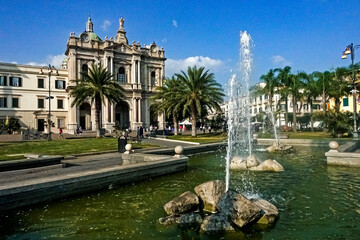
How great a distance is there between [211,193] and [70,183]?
180 inches

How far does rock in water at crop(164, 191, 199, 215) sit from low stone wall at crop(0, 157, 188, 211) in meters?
3.51

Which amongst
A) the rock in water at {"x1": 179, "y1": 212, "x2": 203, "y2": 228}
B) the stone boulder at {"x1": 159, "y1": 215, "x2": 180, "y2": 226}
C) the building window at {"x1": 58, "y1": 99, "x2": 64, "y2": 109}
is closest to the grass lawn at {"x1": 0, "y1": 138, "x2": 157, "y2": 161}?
the stone boulder at {"x1": 159, "y1": 215, "x2": 180, "y2": 226}

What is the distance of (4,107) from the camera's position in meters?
49.7

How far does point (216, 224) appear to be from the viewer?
20.4 ft

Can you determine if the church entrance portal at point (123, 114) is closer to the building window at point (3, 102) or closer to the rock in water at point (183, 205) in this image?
the building window at point (3, 102)

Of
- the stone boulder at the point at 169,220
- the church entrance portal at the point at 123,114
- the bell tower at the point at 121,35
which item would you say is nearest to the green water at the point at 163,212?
the stone boulder at the point at 169,220

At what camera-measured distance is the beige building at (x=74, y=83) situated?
167 ft

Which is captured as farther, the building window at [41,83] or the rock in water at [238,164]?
the building window at [41,83]

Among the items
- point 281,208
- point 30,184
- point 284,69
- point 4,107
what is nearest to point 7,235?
point 30,184

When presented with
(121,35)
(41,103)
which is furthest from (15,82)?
(121,35)

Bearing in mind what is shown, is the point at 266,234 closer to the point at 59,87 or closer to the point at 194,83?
the point at 194,83

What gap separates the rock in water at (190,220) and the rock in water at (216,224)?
0.25 metres

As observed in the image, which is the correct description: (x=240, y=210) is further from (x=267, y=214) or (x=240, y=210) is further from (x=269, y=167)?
(x=269, y=167)

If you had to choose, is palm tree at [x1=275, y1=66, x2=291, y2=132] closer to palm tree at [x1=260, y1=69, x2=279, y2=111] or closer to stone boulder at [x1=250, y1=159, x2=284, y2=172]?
palm tree at [x1=260, y1=69, x2=279, y2=111]
